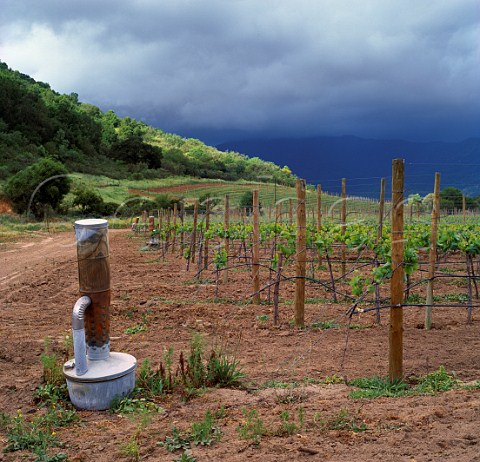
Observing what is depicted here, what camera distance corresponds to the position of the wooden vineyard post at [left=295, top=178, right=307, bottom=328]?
22.0 ft

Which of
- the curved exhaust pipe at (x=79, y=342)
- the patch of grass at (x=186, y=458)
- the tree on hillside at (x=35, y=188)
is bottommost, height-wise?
the patch of grass at (x=186, y=458)

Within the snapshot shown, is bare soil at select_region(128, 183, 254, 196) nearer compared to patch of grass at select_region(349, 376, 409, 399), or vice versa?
patch of grass at select_region(349, 376, 409, 399)

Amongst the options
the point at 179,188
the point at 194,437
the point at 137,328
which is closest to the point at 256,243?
the point at 137,328

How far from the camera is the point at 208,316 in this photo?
7.83 metres

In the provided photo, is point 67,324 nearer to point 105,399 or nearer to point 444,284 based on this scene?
point 105,399

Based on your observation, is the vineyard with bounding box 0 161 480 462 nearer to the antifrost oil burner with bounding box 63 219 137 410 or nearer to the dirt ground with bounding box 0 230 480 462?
the dirt ground with bounding box 0 230 480 462

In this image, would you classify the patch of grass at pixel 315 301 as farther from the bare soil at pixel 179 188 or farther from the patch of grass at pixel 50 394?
the bare soil at pixel 179 188

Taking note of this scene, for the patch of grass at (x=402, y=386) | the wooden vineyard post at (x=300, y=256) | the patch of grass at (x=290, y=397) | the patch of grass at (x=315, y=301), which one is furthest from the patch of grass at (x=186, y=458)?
the patch of grass at (x=315, y=301)

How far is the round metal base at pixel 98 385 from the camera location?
14.5ft

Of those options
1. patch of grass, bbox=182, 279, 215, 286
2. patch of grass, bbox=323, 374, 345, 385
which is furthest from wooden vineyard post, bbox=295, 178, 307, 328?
patch of grass, bbox=182, 279, 215, 286

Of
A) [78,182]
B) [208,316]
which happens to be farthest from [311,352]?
[78,182]

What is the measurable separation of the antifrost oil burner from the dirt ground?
244 millimetres

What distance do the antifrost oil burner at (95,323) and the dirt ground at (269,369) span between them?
24 centimetres

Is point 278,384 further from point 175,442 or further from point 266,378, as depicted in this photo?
point 175,442
